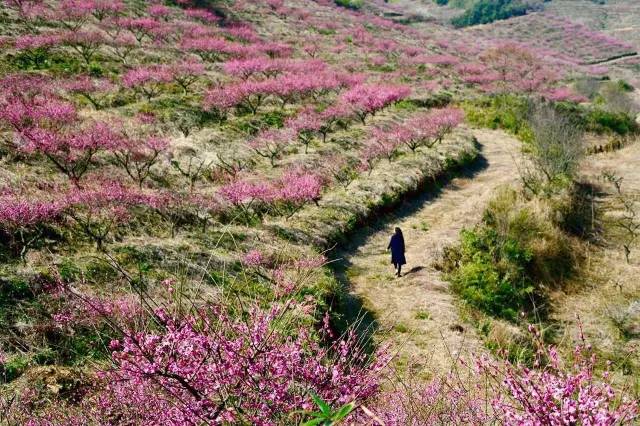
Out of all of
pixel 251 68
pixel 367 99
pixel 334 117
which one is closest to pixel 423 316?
pixel 334 117

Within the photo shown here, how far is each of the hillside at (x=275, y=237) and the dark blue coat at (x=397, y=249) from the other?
0.65 m


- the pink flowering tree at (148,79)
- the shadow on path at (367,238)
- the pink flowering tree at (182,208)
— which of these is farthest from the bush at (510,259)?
the pink flowering tree at (148,79)

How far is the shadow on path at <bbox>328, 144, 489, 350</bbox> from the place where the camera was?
11.1m

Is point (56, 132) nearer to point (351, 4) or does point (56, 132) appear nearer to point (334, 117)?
point (334, 117)

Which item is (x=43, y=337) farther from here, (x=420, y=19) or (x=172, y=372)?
(x=420, y=19)

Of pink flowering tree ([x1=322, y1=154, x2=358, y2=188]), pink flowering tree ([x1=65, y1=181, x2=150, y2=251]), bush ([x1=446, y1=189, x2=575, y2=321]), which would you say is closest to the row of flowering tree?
pink flowering tree ([x1=322, y1=154, x2=358, y2=188])

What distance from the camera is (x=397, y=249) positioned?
12.8 meters

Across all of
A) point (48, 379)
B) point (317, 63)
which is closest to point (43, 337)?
point (48, 379)

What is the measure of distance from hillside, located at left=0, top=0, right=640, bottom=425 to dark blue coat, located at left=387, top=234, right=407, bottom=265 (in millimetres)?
653

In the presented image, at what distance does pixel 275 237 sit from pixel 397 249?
149 inches

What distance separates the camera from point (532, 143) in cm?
2473

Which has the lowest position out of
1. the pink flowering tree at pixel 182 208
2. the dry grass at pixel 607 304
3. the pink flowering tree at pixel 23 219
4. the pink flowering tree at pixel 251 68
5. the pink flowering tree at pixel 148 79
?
the dry grass at pixel 607 304

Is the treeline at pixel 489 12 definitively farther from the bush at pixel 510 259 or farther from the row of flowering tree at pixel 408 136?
the bush at pixel 510 259

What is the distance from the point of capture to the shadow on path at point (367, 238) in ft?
36.4
